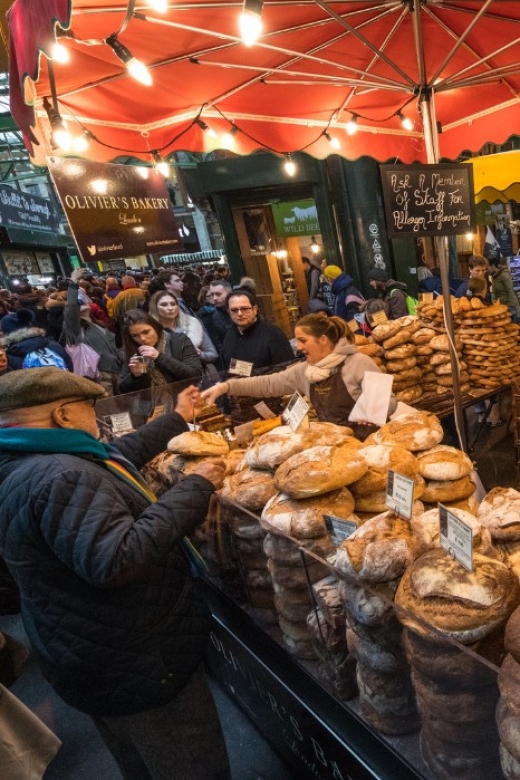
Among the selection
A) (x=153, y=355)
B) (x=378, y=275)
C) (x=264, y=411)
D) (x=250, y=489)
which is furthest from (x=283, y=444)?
(x=378, y=275)

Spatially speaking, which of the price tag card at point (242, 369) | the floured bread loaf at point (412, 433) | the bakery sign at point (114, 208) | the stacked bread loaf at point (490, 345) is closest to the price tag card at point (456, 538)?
the floured bread loaf at point (412, 433)

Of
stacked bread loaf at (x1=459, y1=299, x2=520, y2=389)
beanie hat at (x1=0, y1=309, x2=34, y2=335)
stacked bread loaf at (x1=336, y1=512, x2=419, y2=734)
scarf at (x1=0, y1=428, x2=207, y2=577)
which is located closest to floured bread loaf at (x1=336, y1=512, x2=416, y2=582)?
stacked bread loaf at (x1=336, y1=512, x2=419, y2=734)

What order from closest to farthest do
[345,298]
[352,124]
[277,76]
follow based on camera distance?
[277,76]
[352,124]
[345,298]

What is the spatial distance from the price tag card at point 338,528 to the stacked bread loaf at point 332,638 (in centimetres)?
14

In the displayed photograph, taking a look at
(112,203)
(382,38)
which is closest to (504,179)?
(382,38)

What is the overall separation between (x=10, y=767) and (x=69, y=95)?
12.0ft

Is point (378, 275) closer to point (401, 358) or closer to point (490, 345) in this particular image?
point (490, 345)

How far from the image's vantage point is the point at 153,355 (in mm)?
3865

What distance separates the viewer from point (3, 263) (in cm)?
2277

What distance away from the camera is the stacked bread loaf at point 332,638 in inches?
61.5

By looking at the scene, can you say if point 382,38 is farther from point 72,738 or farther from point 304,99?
point 72,738

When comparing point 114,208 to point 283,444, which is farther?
point 114,208

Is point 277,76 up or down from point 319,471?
up

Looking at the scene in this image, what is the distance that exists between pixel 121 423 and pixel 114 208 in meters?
1.80
